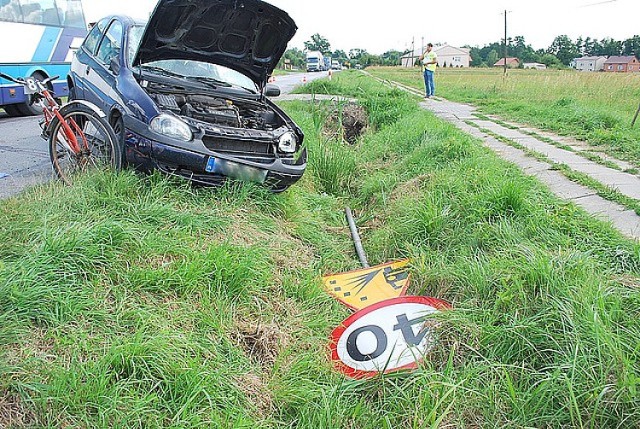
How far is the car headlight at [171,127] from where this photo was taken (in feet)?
14.4

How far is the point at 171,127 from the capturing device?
14.5 feet

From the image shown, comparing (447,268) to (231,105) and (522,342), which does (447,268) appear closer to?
(522,342)

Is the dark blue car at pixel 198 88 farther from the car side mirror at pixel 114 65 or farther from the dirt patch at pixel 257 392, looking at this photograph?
the dirt patch at pixel 257 392

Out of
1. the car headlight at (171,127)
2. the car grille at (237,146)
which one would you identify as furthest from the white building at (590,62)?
the car headlight at (171,127)

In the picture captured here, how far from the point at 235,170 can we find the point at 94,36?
3002 mm


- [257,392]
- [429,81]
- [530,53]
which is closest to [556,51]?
[530,53]

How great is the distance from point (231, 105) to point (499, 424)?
414cm

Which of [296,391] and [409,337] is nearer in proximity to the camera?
[296,391]

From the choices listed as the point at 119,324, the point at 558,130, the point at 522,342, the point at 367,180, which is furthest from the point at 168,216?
the point at 558,130

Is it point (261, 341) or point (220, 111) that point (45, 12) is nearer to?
point (220, 111)

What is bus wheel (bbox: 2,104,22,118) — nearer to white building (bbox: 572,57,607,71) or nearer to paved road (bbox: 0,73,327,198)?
paved road (bbox: 0,73,327,198)

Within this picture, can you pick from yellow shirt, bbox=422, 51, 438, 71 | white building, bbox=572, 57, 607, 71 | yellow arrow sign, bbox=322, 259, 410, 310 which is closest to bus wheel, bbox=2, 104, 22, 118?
yellow arrow sign, bbox=322, 259, 410, 310

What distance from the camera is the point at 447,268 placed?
3832 mm

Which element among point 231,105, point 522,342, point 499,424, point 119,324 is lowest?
point 499,424
